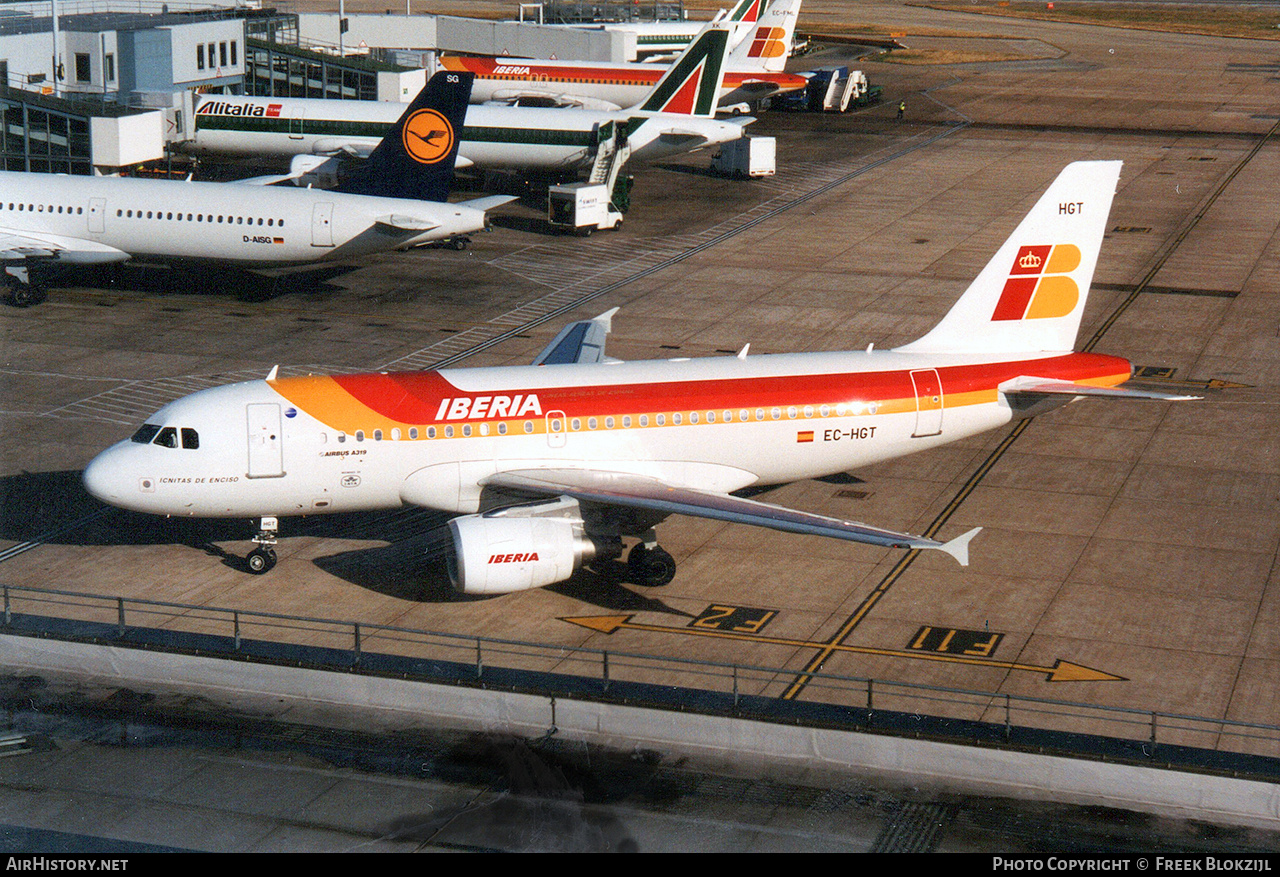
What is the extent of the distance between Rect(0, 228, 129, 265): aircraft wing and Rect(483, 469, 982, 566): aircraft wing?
31314mm

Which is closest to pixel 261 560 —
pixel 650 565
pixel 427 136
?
pixel 650 565

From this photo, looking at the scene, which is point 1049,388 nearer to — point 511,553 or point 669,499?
point 669,499

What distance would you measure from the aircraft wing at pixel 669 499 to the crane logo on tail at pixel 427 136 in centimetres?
3083

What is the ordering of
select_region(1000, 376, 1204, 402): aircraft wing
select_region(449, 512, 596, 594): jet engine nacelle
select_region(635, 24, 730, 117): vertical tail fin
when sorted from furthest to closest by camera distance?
select_region(635, 24, 730, 117): vertical tail fin → select_region(1000, 376, 1204, 402): aircraft wing → select_region(449, 512, 596, 594): jet engine nacelle

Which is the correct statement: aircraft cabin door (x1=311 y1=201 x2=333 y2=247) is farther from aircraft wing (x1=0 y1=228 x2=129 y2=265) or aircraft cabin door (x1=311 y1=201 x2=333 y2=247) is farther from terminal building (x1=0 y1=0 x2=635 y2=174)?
terminal building (x1=0 y1=0 x2=635 y2=174)

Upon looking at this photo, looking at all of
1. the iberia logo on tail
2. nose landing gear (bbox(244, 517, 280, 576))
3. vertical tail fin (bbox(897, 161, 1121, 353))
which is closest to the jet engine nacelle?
nose landing gear (bbox(244, 517, 280, 576))

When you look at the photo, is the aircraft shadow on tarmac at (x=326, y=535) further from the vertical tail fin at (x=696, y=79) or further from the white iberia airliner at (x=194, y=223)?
the vertical tail fin at (x=696, y=79)

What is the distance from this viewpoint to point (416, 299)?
2344 inches

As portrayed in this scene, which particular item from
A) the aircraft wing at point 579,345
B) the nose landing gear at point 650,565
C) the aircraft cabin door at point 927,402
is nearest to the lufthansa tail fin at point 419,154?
the aircraft wing at point 579,345

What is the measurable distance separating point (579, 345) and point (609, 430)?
8234 mm

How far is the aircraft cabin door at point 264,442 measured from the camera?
33.0 m

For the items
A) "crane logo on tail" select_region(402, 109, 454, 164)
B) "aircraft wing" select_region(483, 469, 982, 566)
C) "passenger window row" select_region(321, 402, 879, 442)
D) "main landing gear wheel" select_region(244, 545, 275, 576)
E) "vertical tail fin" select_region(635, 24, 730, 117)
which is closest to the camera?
"aircraft wing" select_region(483, 469, 982, 566)

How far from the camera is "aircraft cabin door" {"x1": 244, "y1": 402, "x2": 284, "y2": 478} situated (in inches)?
1299

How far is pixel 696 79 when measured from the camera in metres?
80.4
